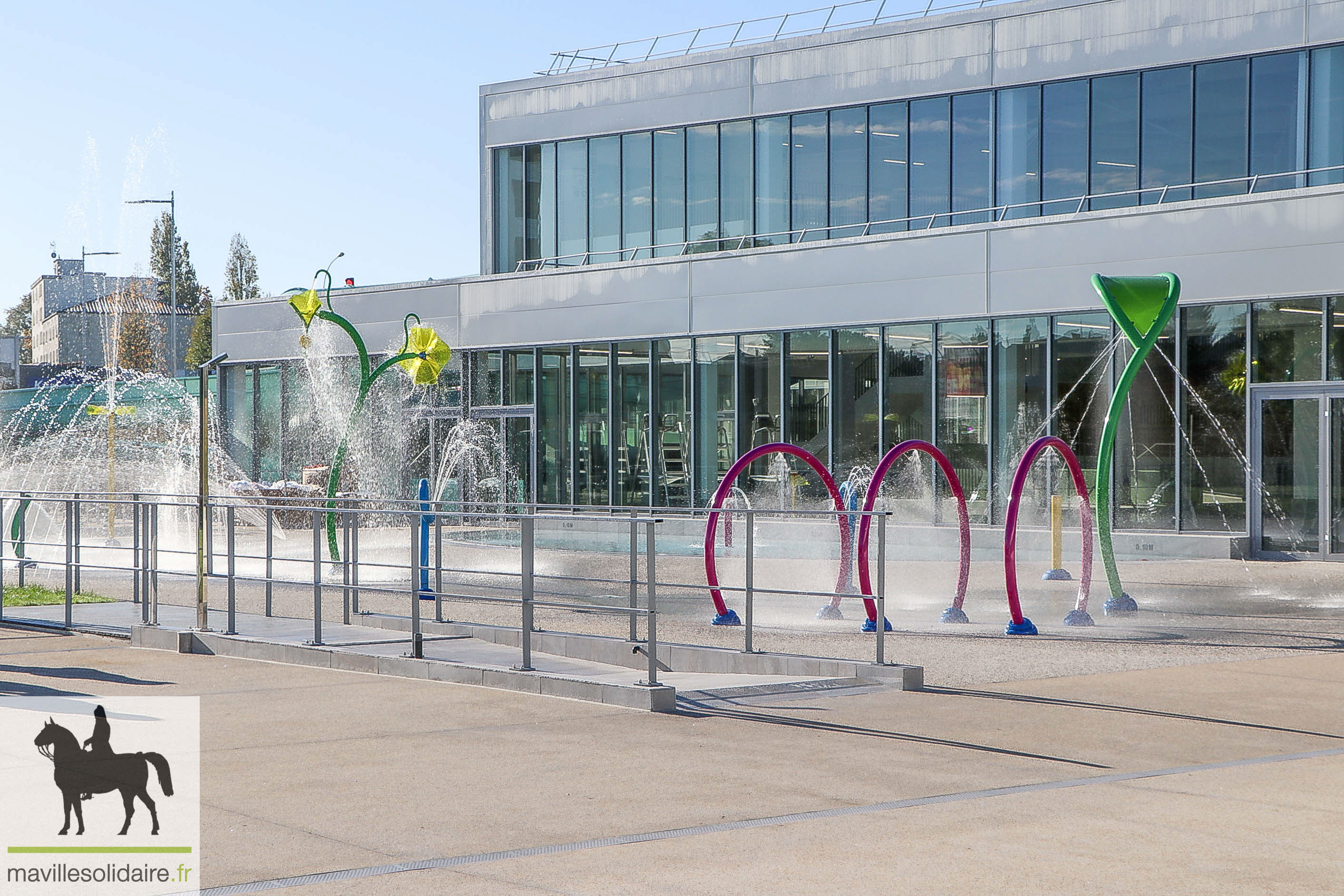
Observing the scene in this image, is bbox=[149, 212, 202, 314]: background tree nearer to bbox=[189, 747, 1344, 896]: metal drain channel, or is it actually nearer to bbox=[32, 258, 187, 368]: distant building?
bbox=[32, 258, 187, 368]: distant building

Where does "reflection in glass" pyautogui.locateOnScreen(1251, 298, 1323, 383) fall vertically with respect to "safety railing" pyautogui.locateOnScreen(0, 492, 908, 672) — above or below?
above

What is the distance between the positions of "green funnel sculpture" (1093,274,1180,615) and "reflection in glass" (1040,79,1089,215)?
1103cm

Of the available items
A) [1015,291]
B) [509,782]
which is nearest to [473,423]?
[1015,291]

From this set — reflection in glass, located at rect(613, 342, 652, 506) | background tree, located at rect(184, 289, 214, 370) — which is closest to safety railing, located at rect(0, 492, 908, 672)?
reflection in glass, located at rect(613, 342, 652, 506)

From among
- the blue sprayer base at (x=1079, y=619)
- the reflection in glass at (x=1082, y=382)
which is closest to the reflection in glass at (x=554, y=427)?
the reflection in glass at (x=1082, y=382)

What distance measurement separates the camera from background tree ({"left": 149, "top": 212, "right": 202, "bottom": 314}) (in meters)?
118

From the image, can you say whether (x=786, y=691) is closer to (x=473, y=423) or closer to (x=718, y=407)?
(x=718, y=407)

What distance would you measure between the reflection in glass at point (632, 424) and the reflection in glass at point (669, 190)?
2838 mm

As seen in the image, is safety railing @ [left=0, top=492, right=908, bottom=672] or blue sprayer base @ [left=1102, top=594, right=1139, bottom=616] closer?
safety railing @ [left=0, top=492, right=908, bottom=672]

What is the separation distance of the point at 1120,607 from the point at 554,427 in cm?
1837

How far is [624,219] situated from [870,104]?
639cm

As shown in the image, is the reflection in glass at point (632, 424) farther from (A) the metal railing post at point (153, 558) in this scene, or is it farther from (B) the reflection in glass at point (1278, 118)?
(A) the metal railing post at point (153, 558)

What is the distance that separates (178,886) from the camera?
5211 millimetres

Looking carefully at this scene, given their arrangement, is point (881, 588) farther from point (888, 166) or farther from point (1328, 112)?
point (888, 166)
